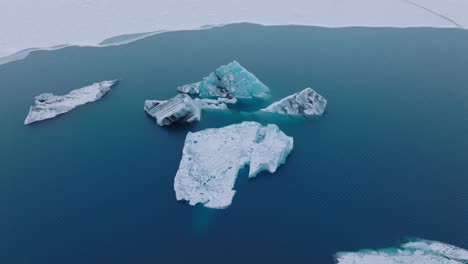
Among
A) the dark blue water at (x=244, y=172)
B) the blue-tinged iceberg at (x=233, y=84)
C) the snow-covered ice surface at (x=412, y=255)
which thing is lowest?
the snow-covered ice surface at (x=412, y=255)

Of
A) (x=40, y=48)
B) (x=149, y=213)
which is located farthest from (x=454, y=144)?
(x=40, y=48)

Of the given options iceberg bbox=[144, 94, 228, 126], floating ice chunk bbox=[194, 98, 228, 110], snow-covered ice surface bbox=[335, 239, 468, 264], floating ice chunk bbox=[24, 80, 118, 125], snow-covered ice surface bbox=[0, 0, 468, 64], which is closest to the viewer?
snow-covered ice surface bbox=[335, 239, 468, 264]

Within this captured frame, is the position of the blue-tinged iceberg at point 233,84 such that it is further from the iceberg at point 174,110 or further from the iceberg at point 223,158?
the iceberg at point 223,158

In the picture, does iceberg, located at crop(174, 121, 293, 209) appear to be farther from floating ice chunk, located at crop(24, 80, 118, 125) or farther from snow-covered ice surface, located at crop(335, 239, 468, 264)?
floating ice chunk, located at crop(24, 80, 118, 125)

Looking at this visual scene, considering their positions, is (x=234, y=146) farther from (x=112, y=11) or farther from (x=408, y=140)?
(x=112, y=11)

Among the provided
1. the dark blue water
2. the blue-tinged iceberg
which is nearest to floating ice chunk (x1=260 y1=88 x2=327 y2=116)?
the dark blue water

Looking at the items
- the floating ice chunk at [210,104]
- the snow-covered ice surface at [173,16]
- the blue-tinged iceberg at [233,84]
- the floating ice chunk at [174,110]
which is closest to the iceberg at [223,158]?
the floating ice chunk at [174,110]
